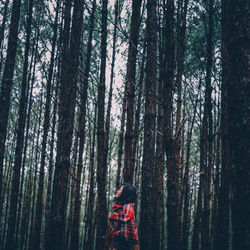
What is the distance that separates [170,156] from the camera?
2.73m

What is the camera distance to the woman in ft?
10.0

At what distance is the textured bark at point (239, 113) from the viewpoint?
5.02 feet

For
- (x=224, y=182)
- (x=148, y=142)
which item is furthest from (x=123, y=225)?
(x=224, y=182)

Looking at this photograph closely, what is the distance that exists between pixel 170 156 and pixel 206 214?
259 cm

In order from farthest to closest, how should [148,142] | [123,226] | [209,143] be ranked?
1. [209,143]
2. [148,142]
3. [123,226]

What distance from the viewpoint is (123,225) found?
10.1ft

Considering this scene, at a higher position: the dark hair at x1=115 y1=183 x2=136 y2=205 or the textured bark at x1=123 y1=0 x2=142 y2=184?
the textured bark at x1=123 y1=0 x2=142 y2=184

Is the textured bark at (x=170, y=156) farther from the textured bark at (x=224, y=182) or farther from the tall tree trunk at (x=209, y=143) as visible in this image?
the tall tree trunk at (x=209, y=143)

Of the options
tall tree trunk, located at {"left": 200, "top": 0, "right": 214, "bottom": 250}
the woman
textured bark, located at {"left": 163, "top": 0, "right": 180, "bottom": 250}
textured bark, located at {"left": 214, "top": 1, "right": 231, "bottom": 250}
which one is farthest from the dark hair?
tall tree trunk, located at {"left": 200, "top": 0, "right": 214, "bottom": 250}

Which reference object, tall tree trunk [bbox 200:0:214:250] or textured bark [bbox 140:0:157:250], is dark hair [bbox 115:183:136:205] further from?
tall tree trunk [bbox 200:0:214:250]

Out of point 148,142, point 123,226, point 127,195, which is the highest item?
point 148,142

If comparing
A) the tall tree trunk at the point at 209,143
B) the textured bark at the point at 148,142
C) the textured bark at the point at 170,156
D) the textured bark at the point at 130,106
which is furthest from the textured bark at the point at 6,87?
the tall tree trunk at the point at 209,143

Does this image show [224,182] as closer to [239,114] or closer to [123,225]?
[123,225]

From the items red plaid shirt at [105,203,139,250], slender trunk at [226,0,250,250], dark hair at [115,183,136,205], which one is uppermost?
slender trunk at [226,0,250,250]
